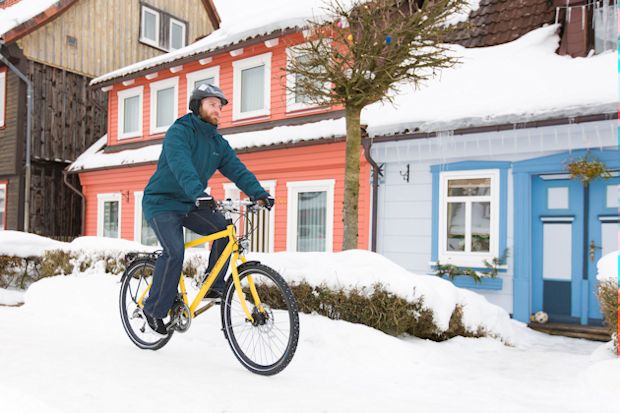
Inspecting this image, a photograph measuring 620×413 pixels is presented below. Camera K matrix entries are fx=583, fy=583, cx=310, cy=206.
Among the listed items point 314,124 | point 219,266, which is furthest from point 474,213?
point 219,266

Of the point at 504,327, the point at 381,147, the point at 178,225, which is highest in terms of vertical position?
the point at 381,147

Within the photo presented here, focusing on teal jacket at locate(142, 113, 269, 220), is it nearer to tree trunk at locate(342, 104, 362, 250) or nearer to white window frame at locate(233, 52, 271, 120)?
tree trunk at locate(342, 104, 362, 250)

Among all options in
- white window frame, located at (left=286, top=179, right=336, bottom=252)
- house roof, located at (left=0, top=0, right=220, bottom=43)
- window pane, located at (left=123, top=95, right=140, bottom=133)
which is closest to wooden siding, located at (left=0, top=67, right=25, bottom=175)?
house roof, located at (left=0, top=0, right=220, bottom=43)

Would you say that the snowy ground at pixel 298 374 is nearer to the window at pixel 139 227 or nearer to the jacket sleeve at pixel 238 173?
the jacket sleeve at pixel 238 173

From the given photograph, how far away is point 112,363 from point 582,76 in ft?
26.7

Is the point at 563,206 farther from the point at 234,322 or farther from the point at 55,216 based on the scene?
the point at 55,216

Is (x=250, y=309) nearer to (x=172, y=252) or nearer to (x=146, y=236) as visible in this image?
(x=172, y=252)

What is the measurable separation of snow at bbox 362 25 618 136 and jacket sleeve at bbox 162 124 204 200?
5127mm

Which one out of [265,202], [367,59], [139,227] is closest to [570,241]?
[367,59]

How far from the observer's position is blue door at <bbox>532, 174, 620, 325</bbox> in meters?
8.75

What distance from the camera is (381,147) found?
10.7 meters

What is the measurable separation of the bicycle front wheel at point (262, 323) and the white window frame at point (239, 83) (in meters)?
9.58

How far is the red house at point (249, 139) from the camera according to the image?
11773 millimetres

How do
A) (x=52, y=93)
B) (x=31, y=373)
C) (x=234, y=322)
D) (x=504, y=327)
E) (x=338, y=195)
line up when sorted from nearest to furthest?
(x=31, y=373) < (x=234, y=322) < (x=504, y=327) < (x=338, y=195) < (x=52, y=93)
